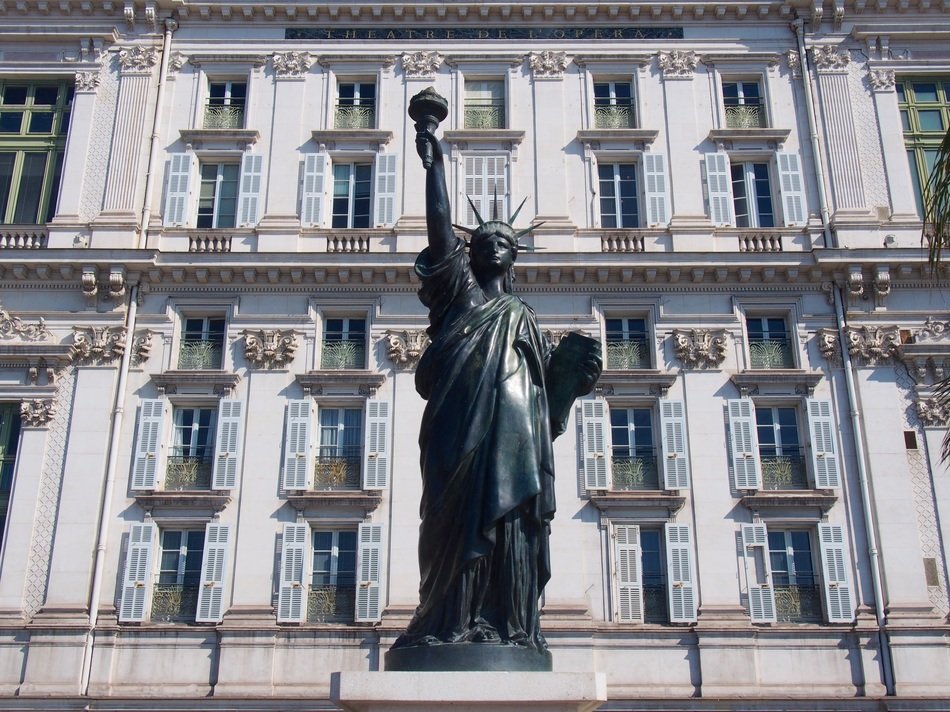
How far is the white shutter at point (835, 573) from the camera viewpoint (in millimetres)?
22906

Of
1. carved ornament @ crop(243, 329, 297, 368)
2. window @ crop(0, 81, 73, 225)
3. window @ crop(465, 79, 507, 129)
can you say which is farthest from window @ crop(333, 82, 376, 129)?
window @ crop(0, 81, 73, 225)

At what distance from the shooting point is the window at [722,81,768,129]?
91.7 feet

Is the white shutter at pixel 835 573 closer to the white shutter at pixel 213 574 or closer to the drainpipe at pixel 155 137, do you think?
the white shutter at pixel 213 574

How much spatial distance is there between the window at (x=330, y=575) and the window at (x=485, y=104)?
1109 centimetres

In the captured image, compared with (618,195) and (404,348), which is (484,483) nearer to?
(404,348)

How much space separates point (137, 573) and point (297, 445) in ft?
14.6

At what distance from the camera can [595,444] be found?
24.4 metres

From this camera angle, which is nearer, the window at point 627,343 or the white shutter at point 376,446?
the white shutter at point 376,446

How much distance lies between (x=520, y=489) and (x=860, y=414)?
20209 mm

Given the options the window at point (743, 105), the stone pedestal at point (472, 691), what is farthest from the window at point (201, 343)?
the stone pedestal at point (472, 691)

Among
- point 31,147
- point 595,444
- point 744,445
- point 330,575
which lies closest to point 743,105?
point 744,445

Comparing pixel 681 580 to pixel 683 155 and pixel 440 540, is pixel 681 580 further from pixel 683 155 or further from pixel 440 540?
pixel 440 540

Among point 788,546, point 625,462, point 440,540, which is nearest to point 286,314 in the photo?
point 625,462

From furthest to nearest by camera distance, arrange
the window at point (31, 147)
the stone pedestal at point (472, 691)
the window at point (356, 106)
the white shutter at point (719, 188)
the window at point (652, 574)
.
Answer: the window at point (356, 106)
the window at point (31, 147)
the white shutter at point (719, 188)
the window at point (652, 574)
the stone pedestal at point (472, 691)
